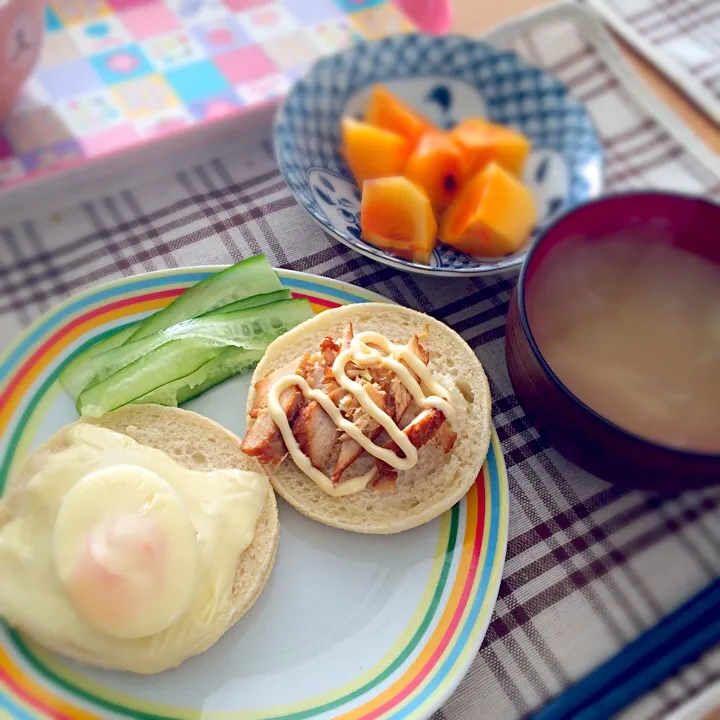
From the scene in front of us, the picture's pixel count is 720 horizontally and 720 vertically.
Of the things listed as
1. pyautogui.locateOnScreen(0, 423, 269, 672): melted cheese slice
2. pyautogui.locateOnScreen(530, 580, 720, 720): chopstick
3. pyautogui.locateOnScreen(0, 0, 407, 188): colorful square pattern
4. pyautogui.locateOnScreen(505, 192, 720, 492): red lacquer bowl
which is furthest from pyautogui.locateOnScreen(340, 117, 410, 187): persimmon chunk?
pyautogui.locateOnScreen(530, 580, 720, 720): chopstick

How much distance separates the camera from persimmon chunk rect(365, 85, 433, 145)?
162cm

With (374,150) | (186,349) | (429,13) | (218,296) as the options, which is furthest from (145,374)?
(429,13)

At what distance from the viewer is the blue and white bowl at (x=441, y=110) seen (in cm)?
154

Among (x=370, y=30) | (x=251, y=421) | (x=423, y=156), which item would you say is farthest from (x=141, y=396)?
(x=370, y=30)

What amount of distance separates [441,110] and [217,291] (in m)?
Answer: 0.80

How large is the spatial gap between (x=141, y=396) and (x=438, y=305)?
664mm

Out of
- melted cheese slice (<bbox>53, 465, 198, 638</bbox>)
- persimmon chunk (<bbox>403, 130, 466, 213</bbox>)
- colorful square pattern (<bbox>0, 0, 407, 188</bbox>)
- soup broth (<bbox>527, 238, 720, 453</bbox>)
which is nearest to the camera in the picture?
melted cheese slice (<bbox>53, 465, 198, 638</bbox>)

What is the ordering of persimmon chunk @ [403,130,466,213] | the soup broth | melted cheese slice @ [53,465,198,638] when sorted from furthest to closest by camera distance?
persimmon chunk @ [403,130,466,213] → the soup broth → melted cheese slice @ [53,465,198,638]

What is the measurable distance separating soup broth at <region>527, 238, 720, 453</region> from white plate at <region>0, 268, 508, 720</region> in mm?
242

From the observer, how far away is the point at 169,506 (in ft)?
3.59

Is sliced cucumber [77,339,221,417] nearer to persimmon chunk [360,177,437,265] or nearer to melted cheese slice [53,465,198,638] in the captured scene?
melted cheese slice [53,465,198,638]

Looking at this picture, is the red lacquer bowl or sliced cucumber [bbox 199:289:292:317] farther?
sliced cucumber [bbox 199:289:292:317]

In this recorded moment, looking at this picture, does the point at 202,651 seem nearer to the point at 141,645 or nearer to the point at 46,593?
the point at 141,645

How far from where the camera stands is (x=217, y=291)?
141 cm
